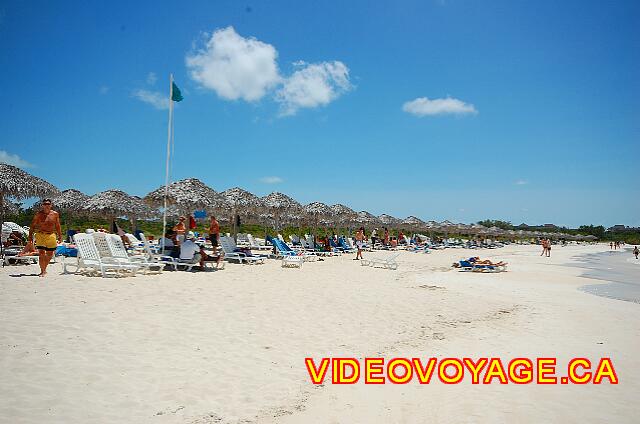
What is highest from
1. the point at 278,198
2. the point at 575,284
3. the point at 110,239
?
the point at 278,198

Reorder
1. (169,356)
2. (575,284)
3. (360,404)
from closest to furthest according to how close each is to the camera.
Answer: (360,404) < (169,356) < (575,284)

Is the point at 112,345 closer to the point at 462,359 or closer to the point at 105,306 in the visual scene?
the point at 105,306

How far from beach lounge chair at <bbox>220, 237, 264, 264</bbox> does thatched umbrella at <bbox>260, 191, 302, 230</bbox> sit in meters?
5.01

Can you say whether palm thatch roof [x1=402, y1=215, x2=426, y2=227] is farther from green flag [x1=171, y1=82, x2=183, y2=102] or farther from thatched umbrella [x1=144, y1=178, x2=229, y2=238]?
green flag [x1=171, y1=82, x2=183, y2=102]

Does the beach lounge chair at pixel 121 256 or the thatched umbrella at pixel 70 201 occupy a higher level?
the thatched umbrella at pixel 70 201

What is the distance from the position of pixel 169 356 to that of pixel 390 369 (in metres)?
2.16

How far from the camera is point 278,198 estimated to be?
62.5 feet

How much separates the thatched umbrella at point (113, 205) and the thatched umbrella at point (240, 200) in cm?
343

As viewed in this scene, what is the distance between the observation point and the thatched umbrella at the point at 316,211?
70.5 ft

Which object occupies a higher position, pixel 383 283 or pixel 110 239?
pixel 110 239

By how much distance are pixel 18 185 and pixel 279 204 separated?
955cm

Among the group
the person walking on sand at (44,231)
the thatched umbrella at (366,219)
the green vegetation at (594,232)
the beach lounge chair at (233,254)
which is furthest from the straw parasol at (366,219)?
the green vegetation at (594,232)

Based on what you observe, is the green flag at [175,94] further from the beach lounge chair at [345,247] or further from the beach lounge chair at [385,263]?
the beach lounge chair at [345,247]

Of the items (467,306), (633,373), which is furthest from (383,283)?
(633,373)
